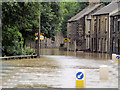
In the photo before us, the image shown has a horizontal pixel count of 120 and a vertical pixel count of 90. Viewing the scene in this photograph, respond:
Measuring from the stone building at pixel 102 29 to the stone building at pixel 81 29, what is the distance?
396 cm

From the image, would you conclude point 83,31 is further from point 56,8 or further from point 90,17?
point 56,8

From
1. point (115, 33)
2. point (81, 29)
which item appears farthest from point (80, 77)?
point (81, 29)

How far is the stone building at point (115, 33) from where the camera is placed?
55.3m

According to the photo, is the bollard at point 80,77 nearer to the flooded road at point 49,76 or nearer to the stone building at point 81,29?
the flooded road at point 49,76

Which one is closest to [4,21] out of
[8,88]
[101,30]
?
[8,88]

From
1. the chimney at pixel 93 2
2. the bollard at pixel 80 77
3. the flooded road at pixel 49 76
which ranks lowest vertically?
the flooded road at pixel 49 76

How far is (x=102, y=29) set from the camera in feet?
220

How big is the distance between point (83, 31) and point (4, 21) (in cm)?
4590

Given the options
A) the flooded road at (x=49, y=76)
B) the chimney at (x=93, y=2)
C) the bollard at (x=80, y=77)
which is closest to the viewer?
the bollard at (x=80, y=77)

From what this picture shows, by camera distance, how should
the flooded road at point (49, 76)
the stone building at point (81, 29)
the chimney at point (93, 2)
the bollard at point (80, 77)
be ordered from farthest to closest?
the chimney at point (93, 2) → the stone building at point (81, 29) → the flooded road at point (49, 76) → the bollard at point (80, 77)

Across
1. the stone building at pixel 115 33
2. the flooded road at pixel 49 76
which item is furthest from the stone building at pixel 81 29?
the flooded road at pixel 49 76

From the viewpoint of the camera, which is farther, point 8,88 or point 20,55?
point 20,55

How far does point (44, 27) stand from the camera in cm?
5919

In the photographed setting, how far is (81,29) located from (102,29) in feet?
60.1
